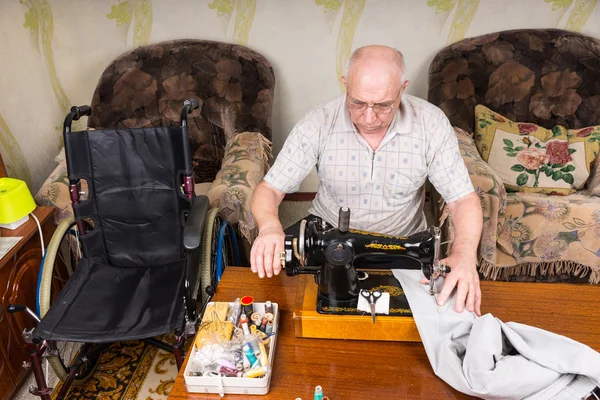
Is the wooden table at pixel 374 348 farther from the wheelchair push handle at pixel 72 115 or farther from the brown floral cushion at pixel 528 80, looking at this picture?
the brown floral cushion at pixel 528 80

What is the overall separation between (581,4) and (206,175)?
2225 mm

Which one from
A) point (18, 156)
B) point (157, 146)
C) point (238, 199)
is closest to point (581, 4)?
point (238, 199)

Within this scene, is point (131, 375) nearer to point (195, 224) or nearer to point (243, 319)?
point (195, 224)

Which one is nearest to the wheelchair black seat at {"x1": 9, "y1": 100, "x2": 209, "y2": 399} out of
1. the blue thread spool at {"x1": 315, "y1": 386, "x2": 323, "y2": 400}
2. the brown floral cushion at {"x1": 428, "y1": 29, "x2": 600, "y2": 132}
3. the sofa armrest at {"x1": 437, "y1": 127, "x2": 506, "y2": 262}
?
the blue thread spool at {"x1": 315, "y1": 386, "x2": 323, "y2": 400}

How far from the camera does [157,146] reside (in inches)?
77.4

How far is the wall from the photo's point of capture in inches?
110

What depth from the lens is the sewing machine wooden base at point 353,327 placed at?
1225 millimetres

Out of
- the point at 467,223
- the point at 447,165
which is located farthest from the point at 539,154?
the point at 467,223

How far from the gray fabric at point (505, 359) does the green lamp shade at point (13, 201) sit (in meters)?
1.57

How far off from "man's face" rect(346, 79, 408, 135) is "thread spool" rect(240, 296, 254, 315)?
658 millimetres

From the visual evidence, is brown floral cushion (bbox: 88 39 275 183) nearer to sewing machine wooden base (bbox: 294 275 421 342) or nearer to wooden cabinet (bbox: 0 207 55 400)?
wooden cabinet (bbox: 0 207 55 400)

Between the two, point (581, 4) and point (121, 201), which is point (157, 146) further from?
point (581, 4)

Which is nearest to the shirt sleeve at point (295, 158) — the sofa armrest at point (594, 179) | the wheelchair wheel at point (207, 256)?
the wheelchair wheel at point (207, 256)

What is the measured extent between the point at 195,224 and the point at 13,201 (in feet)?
2.62
